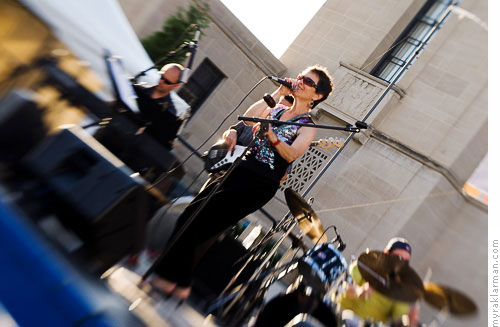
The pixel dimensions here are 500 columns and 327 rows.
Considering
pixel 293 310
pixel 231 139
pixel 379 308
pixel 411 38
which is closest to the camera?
pixel 293 310

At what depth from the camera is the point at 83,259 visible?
2.15m

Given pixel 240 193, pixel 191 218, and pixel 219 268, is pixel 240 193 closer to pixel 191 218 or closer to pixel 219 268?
pixel 191 218

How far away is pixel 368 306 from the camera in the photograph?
170 inches

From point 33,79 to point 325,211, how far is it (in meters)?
6.45

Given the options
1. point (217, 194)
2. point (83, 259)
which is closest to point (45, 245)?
point (83, 259)

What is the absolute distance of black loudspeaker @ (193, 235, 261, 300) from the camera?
4293 millimetres

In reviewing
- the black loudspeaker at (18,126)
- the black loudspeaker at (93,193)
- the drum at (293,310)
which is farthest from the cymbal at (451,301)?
the black loudspeaker at (18,126)

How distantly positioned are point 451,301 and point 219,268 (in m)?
2.51

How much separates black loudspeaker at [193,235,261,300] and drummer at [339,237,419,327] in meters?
1.09

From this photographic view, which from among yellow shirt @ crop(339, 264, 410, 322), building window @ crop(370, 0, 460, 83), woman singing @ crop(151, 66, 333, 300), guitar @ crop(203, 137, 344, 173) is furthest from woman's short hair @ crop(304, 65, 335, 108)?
building window @ crop(370, 0, 460, 83)

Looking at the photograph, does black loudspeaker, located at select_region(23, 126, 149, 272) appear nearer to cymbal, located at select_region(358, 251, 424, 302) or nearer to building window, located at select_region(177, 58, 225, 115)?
cymbal, located at select_region(358, 251, 424, 302)

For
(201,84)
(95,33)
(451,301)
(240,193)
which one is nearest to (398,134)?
(201,84)

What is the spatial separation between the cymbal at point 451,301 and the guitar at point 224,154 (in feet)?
7.37
